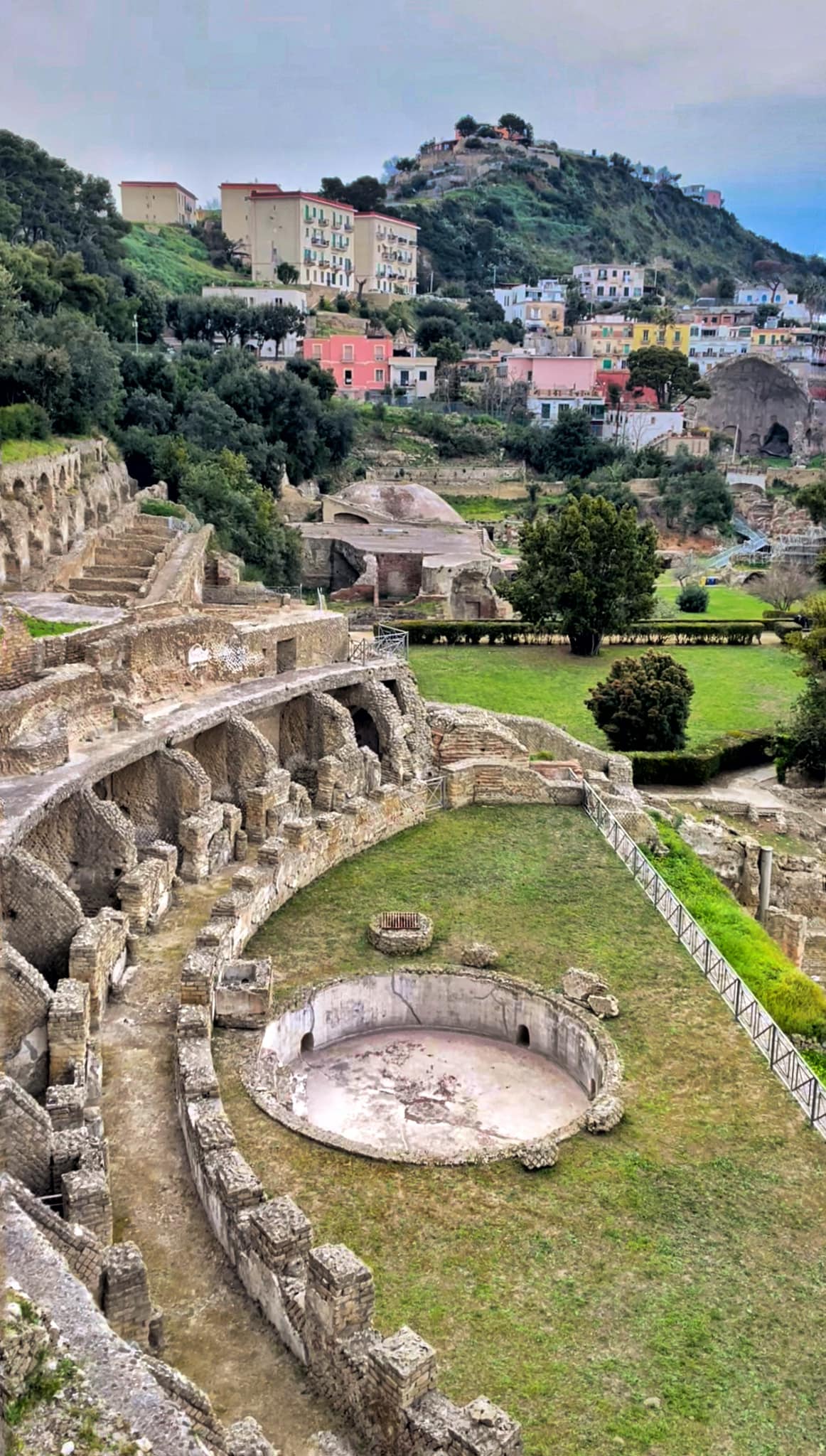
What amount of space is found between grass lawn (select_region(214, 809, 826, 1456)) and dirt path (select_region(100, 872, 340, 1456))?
2.38 feet

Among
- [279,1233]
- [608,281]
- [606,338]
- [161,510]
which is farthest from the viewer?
[608,281]

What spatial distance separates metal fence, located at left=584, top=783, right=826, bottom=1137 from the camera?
12250 mm

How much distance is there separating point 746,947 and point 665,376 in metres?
70.8

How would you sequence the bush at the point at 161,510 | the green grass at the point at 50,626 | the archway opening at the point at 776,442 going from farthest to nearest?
1. the archway opening at the point at 776,442
2. the bush at the point at 161,510
3. the green grass at the point at 50,626

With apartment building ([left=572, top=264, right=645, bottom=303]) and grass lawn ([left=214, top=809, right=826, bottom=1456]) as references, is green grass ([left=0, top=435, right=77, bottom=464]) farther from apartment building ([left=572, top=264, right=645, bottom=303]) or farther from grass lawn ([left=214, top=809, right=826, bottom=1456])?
apartment building ([left=572, top=264, right=645, bottom=303])

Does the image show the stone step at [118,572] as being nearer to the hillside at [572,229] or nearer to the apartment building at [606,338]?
the apartment building at [606,338]

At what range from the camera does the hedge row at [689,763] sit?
26.5 meters

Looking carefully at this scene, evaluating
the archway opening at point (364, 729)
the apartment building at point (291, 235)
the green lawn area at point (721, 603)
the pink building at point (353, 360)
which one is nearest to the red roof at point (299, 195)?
the apartment building at point (291, 235)

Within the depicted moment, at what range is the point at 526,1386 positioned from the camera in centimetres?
830

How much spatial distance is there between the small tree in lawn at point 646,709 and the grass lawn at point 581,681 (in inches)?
26.9

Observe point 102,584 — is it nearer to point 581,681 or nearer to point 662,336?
point 581,681

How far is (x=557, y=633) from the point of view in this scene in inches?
1529

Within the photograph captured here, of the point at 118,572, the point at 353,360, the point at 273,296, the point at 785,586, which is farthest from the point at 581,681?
the point at 273,296

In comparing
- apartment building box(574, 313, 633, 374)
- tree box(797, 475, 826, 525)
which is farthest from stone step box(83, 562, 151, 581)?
apartment building box(574, 313, 633, 374)
